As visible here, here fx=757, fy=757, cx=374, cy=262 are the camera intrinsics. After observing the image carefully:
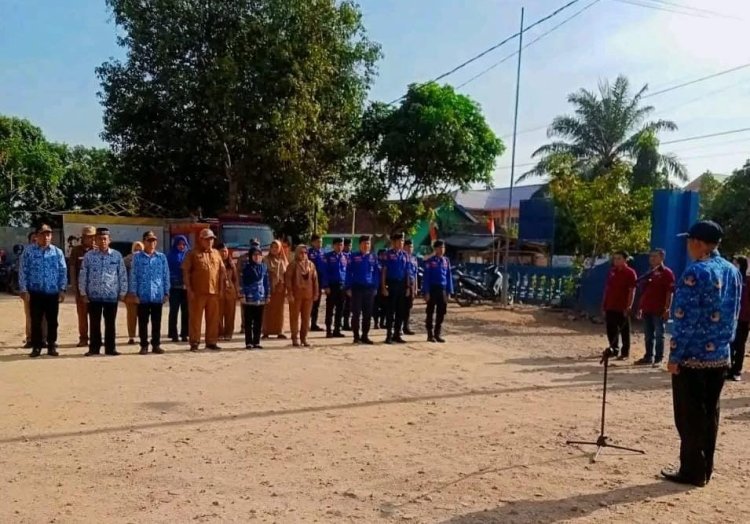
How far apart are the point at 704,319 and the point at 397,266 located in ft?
27.0

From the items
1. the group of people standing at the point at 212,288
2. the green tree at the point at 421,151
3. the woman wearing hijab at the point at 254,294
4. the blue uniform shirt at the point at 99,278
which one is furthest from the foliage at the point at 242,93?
the blue uniform shirt at the point at 99,278

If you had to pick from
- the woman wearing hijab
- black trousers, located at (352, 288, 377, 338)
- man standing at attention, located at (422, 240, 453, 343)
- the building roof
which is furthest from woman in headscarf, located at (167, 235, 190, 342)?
the building roof

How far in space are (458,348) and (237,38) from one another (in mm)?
16634

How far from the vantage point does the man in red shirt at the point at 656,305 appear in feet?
37.0

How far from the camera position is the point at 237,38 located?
1000 inches

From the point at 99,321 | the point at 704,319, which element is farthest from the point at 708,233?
the point at 99,321

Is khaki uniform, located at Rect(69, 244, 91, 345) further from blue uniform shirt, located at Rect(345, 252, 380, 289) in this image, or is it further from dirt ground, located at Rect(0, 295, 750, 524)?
blue uniform shirt, located at Rect(345, 252, 380, 289)

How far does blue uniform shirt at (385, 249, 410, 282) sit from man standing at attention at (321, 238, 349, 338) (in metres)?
0.78

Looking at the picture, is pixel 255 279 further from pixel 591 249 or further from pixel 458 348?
pixel 591 249

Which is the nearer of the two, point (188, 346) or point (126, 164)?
point (188, 346)

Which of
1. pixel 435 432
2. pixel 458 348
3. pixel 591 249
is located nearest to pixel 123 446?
pixel 435 432

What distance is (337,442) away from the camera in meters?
6.22

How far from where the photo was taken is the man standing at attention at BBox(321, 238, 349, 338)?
13.6 m

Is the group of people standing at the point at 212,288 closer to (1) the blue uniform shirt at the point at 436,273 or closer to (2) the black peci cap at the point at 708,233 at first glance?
(1) the blue uniform shirt at the point at 436,273
